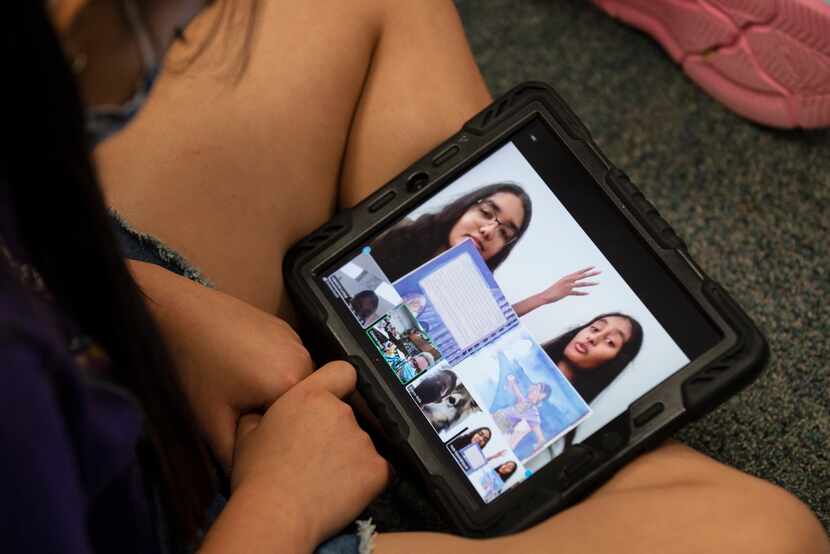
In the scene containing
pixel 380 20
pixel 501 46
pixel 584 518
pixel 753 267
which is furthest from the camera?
pixel 501 46

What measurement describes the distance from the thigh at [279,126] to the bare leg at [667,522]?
212 mm

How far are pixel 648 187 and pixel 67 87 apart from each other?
614 millimetres

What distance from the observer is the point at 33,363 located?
12.7 inches

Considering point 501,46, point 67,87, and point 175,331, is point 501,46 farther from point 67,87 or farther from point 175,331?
A: point 67,87

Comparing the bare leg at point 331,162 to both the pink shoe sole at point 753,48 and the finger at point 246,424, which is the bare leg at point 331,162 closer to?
the finger at point 246,424

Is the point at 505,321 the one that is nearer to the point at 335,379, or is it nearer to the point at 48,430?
the point at 335,379

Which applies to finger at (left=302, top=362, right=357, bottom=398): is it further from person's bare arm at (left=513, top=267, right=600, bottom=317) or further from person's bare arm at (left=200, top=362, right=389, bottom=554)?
person's bare arm at (left=513, top=267, right=600, bottom=317)

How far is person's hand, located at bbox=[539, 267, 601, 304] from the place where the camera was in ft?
1.77

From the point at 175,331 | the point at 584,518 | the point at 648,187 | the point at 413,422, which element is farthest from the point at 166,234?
the point at 648,187

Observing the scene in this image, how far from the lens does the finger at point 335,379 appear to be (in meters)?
0.54

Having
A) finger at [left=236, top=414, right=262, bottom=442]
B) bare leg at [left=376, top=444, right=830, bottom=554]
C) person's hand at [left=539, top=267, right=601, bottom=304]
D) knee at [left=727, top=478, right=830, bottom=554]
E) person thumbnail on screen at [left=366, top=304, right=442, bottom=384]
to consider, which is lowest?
knee at [left=727, top=478, right=830, bottom=554]

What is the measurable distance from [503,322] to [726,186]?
0.38 meters

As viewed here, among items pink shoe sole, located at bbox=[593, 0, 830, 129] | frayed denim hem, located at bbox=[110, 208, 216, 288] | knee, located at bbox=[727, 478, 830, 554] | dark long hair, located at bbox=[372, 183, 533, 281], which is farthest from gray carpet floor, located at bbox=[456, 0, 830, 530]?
frayed denim hem, located at bbox=[110, 208, 216, 288]

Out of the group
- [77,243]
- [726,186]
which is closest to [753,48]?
[726,186]
